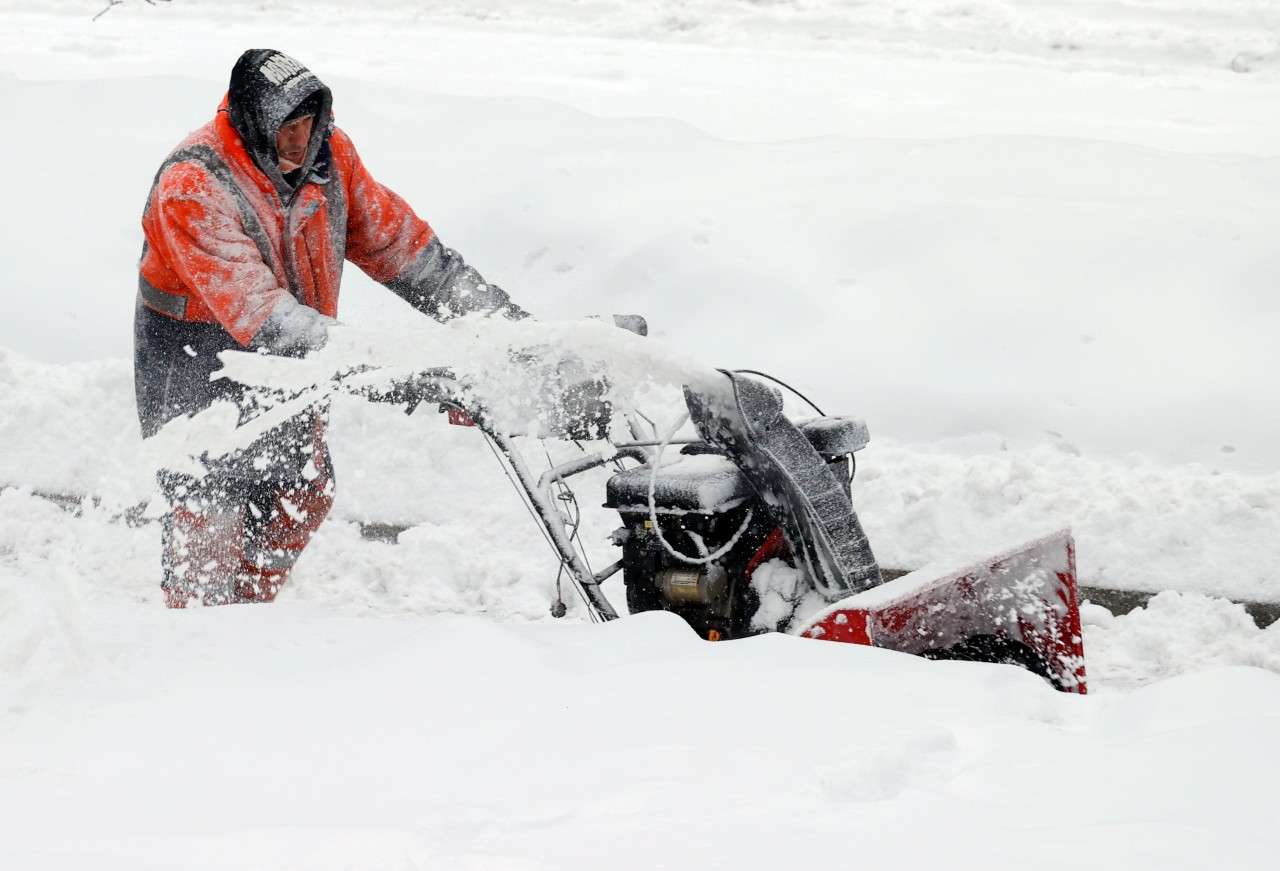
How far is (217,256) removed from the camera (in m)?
2.90

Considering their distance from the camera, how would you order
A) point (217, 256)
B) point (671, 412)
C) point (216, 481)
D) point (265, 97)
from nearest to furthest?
point (217, 256)
point (265, 97)
point (216, 481)
point (671, 412)

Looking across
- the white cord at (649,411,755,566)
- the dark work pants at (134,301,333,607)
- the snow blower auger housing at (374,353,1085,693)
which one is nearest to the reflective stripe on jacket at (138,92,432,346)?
the dark work pants at (134,301,333,607)

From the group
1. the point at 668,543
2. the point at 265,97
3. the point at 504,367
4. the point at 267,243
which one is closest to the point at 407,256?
the point at 267,243

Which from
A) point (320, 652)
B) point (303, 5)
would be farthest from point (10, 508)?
point (303, 5)

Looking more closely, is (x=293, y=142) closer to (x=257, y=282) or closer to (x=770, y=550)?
(x=257, y=282)

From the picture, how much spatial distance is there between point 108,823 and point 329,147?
204 centimetres

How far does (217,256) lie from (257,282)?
0.44 ft

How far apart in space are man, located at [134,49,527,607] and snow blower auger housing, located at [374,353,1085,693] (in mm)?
608

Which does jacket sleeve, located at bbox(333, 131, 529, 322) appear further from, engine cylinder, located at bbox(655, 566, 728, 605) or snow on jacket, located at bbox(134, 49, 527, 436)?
engine cylinder, located at bbox(655, 566, 728, 605)

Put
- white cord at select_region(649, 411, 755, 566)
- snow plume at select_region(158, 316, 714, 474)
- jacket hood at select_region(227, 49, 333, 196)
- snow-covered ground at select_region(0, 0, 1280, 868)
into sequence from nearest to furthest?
snow-covered ground at select_region(0, 0, 1280, 868) < snow plume at select_region(158, 316, 714, 474) < white cord at select_region(649, 411, 755, 566) < jacket hood at select_region(227, 49, 333, 196)

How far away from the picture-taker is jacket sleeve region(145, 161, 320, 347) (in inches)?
111

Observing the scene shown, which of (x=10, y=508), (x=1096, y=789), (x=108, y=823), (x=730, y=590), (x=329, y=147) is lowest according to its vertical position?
(x=10, y=508)

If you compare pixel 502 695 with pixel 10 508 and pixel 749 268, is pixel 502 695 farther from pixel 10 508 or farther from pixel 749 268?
pixel 749 268

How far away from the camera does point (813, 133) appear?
26.4 ft
